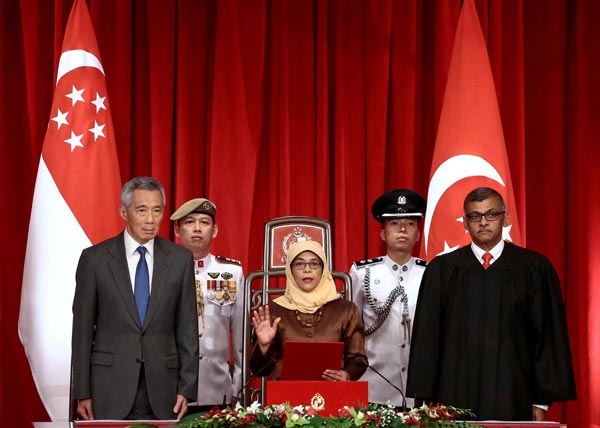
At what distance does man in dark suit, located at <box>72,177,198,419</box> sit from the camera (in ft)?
12.3

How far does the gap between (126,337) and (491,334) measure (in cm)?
144

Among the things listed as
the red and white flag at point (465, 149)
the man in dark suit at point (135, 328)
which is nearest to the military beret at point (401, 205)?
the red and white flag at point (465, 149)

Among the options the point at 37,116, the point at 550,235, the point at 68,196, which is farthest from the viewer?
the point at 550,235

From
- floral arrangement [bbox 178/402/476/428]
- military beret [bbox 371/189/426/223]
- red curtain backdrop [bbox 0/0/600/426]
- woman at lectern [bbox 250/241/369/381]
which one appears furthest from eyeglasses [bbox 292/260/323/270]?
red curtain backdrop [bbox 0/0/600/426]

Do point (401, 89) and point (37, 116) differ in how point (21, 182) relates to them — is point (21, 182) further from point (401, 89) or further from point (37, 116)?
point (401, 89)

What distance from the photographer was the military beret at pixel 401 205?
4.83 meters

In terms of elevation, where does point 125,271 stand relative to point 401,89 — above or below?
below

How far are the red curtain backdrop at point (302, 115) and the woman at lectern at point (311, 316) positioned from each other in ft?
6.43

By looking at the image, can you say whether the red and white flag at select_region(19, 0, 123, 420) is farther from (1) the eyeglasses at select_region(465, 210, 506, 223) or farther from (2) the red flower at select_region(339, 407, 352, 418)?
→ (2) the red flower at select_region(339, 407, 352, 418)

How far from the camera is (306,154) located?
249 inches

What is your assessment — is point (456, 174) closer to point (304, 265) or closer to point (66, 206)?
point (304, 265)

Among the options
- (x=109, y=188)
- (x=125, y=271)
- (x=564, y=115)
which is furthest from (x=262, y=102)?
(x=125, y=271)

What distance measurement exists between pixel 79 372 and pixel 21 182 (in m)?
2.80

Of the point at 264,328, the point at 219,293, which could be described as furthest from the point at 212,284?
the point at 264,328
